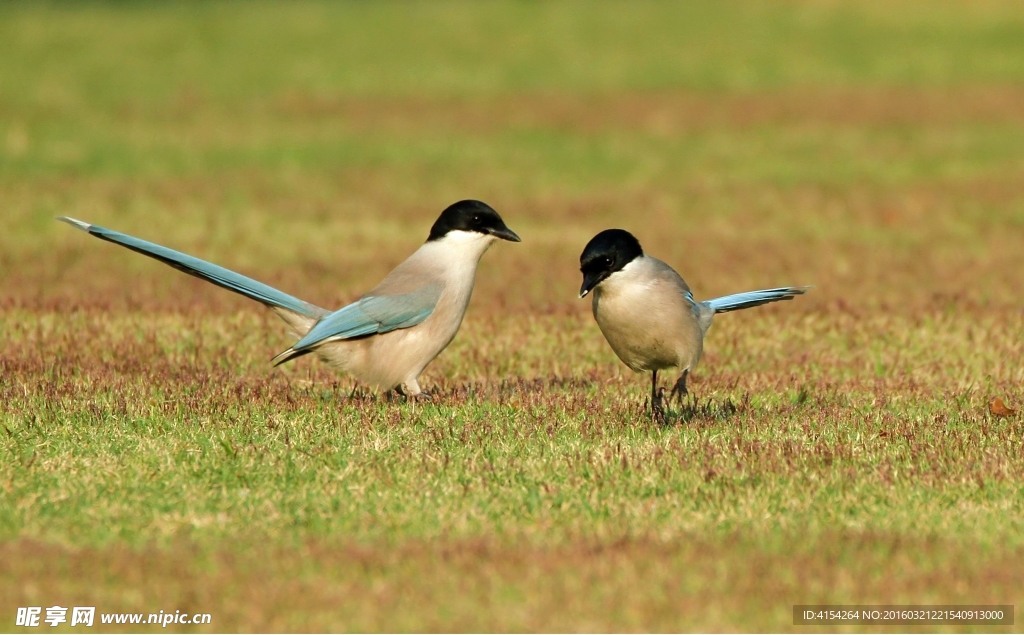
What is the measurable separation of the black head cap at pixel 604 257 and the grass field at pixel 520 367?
775 millimetres

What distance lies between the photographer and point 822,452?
7.26 m

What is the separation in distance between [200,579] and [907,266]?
10.00 m

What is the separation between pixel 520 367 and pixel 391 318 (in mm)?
1684

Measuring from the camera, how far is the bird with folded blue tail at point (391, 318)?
8.42m

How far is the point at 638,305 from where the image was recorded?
796 cm

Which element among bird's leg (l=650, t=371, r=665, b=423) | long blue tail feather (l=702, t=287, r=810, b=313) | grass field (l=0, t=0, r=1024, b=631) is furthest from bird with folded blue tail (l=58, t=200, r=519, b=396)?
long blue tail feather (l=702, t=287, r=810, b=313)

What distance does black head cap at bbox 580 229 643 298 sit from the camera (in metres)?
7.95

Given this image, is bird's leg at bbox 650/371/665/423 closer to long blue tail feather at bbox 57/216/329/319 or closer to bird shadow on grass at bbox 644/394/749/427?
bird shadow on grass at bbox 644/394/749/427

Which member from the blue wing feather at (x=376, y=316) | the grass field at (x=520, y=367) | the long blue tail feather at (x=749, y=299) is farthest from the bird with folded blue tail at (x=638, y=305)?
the blue wing feather at (x=376, y=316)

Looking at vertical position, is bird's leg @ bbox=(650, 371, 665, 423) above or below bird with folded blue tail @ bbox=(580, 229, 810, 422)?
below

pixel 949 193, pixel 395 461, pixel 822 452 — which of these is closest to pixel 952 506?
pixel 822 452

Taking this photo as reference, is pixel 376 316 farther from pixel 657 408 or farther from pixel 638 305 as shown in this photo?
pixel 657 408

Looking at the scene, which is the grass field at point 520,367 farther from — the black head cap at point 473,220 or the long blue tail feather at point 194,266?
the black head cap at point 473,220

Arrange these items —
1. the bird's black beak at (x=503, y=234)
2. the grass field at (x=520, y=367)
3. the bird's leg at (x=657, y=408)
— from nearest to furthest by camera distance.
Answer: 1. the grass field at (x=520, y=367)
2. the bird's leg at (x=657, y=408)
3. the bird's black beak at (x=503, y=234)
